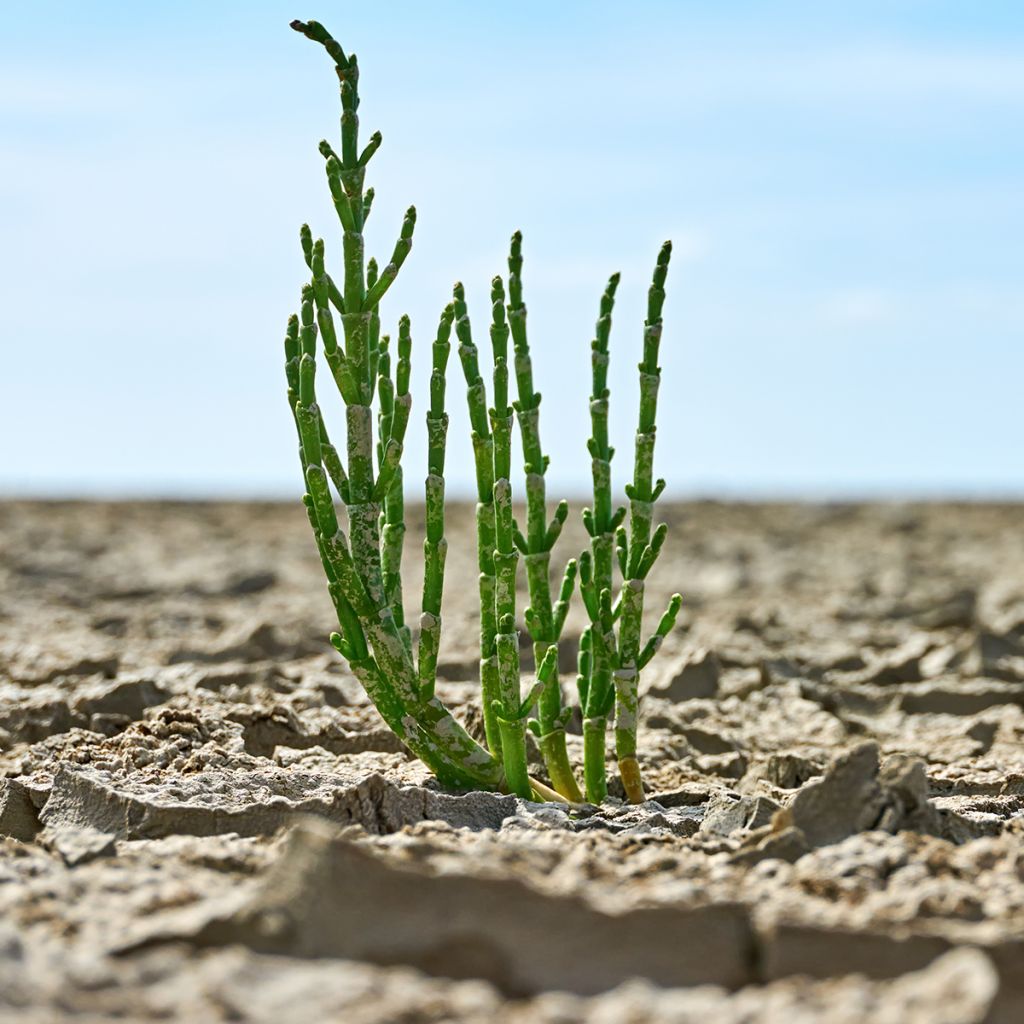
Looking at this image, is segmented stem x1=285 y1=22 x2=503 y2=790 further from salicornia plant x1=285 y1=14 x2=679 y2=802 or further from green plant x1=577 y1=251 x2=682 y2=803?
green plant x1=577 y1=251 x2=682 y2=803

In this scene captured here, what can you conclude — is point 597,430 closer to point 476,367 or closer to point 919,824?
point 476,367

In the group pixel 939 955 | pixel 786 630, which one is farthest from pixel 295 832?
pixel 786 630

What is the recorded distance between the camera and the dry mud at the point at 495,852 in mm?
1917

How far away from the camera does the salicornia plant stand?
A: 343 centimetres

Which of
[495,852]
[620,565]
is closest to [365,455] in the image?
[620,565]

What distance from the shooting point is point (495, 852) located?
8.01 ft

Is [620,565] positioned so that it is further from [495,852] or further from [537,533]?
[495,852]

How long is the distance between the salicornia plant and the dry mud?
20 centimetres

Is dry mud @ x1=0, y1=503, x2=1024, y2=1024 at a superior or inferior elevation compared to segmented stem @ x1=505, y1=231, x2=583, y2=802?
inferior

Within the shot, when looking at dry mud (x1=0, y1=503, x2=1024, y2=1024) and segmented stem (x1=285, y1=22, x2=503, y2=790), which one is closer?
dry mud (x1=0, y1=503, x2=1024, y2=1024)

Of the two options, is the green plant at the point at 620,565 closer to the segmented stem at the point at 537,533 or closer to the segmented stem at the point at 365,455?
the segmented stem at the point at 537,533

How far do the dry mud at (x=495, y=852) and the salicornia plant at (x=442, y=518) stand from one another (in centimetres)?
20

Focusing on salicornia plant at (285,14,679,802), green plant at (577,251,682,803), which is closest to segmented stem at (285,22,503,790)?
salicornia plant at (285,14,679,802)

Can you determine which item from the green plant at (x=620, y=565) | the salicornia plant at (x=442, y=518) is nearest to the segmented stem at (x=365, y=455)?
the salicornia plant at (x=442, y=518)
